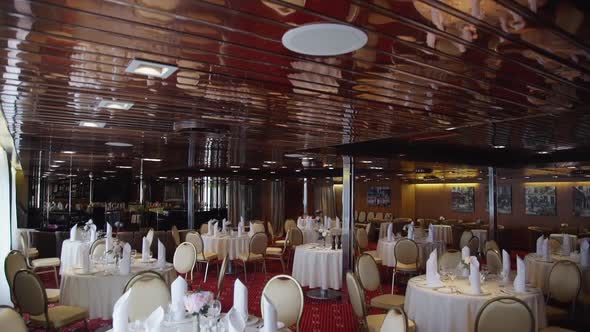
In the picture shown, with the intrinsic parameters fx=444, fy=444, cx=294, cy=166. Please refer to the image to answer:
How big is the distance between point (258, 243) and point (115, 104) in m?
6.07

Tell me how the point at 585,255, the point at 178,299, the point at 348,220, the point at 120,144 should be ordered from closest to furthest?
the point at 178,299 < the point at 585,255 < the point at 120,144 < the point at 348,220

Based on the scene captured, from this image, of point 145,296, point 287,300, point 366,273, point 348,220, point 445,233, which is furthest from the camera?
point 445,233

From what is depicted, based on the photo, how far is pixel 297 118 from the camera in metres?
5.14

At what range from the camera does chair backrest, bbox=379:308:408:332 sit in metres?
3.19

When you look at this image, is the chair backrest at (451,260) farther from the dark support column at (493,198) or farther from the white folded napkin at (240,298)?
the dark support column at (493,198)

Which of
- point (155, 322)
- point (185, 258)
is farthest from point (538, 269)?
point (155, 322)

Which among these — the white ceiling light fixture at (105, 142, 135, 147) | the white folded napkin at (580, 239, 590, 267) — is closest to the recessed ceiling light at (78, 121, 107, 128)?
the white ceiling light fixture at (105, 142, 135, 147)

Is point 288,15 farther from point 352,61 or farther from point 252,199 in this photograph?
point 252,199

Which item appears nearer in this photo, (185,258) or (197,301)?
(197,301)

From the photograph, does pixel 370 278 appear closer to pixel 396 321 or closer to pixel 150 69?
pixel 396 321

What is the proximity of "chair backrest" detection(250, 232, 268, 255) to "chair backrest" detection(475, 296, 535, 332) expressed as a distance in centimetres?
632

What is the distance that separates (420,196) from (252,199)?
7655 millimetres

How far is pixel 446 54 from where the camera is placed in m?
2.77

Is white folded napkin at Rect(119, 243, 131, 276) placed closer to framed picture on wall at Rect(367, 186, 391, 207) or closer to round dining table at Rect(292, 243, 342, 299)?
round dining table at Rect(292, 243, 342, 299)
